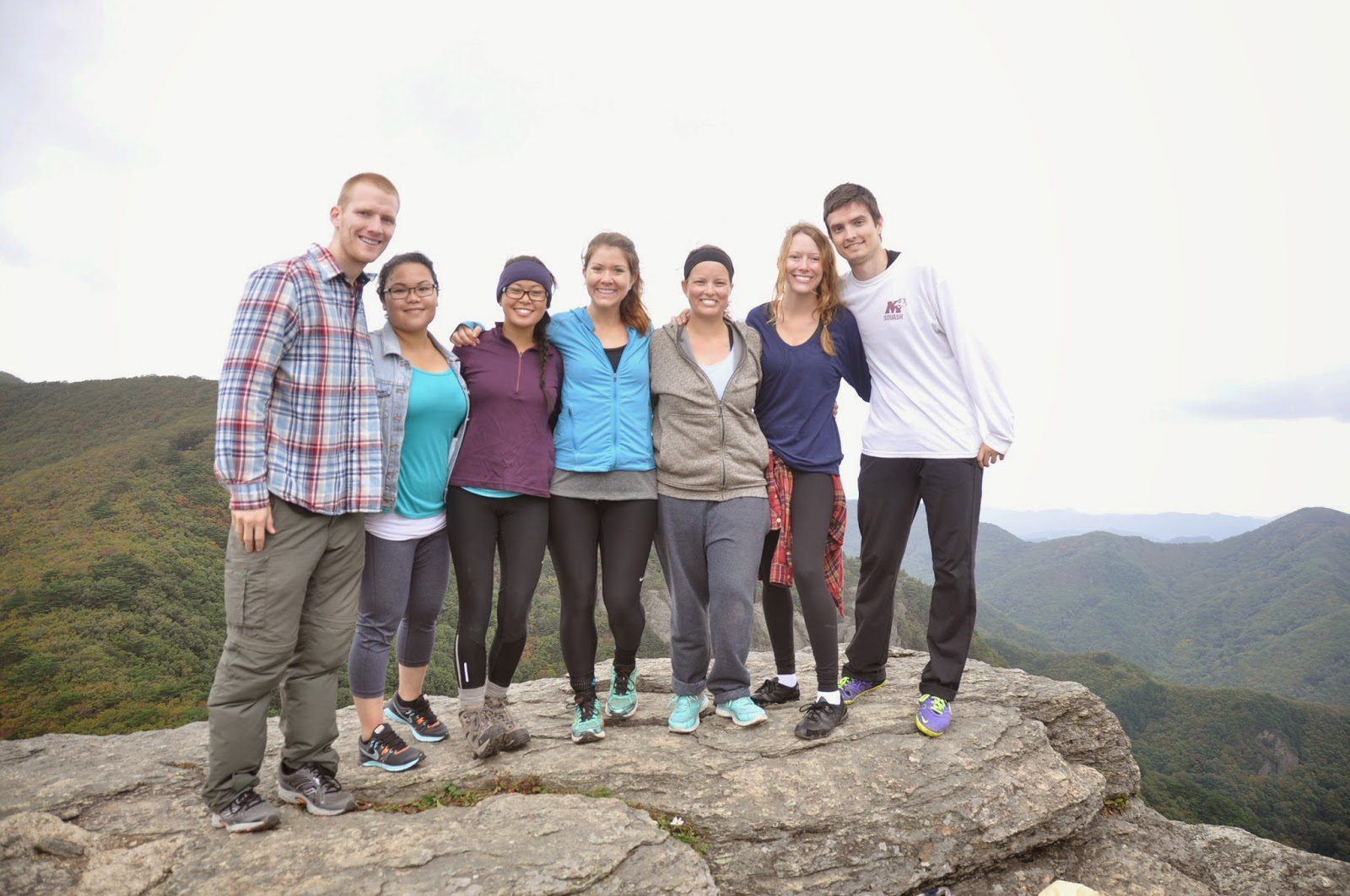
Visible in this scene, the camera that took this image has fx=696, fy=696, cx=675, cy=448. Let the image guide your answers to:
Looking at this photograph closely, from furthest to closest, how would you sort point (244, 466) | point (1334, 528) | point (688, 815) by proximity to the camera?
point (1334, 528), point (688, 815), point (244, 466)

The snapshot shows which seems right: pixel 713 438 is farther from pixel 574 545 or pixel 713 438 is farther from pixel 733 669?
pixel 733 669

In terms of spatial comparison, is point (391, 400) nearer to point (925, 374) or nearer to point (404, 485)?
point (404, 485)

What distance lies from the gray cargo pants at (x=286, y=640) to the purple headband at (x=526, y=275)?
169cm

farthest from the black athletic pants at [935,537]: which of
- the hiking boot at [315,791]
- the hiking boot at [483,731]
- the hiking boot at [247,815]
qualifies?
the hiking boot at [247,815]

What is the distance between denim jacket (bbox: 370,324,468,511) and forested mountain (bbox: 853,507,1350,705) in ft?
346

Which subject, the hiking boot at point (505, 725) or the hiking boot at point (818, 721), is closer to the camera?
the hiking boot at point (505, 725)

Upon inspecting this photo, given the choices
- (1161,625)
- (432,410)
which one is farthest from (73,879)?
(1161,625)

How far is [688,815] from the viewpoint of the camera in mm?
4238

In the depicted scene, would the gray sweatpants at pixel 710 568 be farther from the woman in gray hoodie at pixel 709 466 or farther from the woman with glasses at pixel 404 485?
the woman with glasses at pixel 404 485

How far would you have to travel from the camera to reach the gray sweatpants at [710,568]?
15.1ft

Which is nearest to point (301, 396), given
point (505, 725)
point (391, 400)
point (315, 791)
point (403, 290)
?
point (391, 400)

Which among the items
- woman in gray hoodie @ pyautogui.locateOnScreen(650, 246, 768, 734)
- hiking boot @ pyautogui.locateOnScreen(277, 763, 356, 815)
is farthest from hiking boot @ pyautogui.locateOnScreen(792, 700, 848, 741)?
hiking boot @ pyautogui.locateOnScreen(277, 763, 356, 815)

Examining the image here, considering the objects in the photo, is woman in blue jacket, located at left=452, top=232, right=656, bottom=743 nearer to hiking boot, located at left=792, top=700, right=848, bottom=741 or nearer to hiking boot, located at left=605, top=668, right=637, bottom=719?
hiking boot, located at left=605, top=668, right=637, bottom=719

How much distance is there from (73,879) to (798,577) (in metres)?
4.33
